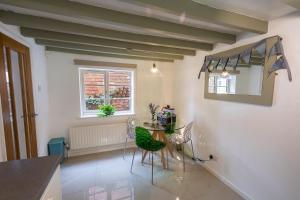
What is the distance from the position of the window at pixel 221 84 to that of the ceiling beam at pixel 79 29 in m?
0.59

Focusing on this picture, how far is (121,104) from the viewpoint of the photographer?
374cm

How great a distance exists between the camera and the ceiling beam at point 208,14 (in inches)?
48.9

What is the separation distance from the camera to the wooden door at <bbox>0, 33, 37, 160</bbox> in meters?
1.66

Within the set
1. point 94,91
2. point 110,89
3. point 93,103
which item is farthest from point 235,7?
point 93,103

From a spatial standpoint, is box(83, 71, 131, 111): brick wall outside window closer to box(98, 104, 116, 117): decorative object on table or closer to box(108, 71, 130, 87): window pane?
box(108, 71, 130, 87): window pane

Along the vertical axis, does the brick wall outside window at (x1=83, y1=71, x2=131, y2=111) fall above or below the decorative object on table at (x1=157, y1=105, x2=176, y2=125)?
above

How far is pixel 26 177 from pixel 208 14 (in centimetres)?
189

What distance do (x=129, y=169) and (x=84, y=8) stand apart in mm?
2473

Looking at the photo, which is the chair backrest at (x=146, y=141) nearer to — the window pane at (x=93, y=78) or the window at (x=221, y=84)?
the window at (x=221, y=84)

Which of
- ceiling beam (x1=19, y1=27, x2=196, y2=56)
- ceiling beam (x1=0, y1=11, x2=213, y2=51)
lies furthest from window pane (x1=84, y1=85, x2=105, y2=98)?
ceiling beam (x1=0, y1=11, x2=213, y2=51)

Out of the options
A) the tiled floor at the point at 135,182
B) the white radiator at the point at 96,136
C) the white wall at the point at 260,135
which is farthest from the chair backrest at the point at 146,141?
the white radiator at the point at 96,136

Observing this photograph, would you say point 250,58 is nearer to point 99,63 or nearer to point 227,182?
point 227,182

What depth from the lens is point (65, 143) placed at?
124 inches

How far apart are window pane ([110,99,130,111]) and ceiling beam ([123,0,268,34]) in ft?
8.82
